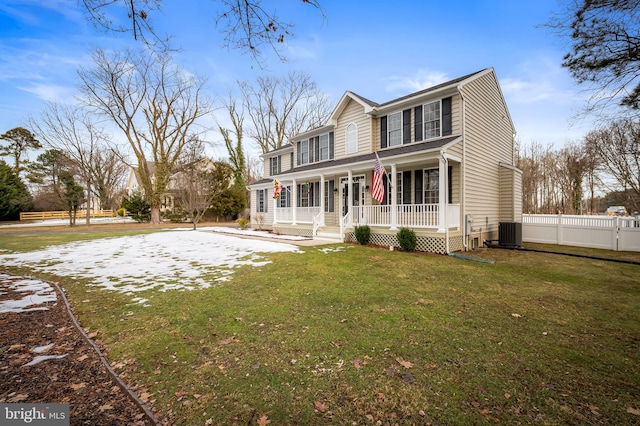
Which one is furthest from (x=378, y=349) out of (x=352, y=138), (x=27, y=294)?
(x=352, y=138)

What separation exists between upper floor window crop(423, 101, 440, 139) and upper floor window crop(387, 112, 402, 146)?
3.86ft

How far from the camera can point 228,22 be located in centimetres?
348

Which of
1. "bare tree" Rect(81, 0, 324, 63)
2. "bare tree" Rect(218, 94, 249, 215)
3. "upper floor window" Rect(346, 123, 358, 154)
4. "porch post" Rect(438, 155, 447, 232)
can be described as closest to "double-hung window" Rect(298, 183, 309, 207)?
"upper floor window" Rect(346, 123, 358, 154)

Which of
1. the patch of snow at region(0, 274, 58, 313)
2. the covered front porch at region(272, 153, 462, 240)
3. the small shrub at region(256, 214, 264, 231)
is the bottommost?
the patch of snow at region(0, 274, 58, 313)

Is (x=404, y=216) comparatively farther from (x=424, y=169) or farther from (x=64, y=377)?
(x=64, y=377)

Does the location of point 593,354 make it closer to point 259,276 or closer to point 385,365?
point 385,365

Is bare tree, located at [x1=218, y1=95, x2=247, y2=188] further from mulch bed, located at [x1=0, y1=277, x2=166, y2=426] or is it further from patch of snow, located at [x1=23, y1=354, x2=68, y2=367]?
patch of snow, located at [x1=23, y1=354, x2=68, y2=367]

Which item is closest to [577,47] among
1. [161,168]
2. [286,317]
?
[286,317]

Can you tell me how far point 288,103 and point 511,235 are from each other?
90.7 feet

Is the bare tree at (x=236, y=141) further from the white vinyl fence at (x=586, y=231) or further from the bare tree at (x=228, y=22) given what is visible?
the bare tree at (x=228, y=22)

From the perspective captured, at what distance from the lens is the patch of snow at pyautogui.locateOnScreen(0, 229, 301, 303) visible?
6.20m

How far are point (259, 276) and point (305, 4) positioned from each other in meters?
5.32

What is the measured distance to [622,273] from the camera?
7363 mm

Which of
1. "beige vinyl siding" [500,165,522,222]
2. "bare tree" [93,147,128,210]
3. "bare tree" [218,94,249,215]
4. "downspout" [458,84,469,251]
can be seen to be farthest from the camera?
"bare tree" [93,147,128,210]
